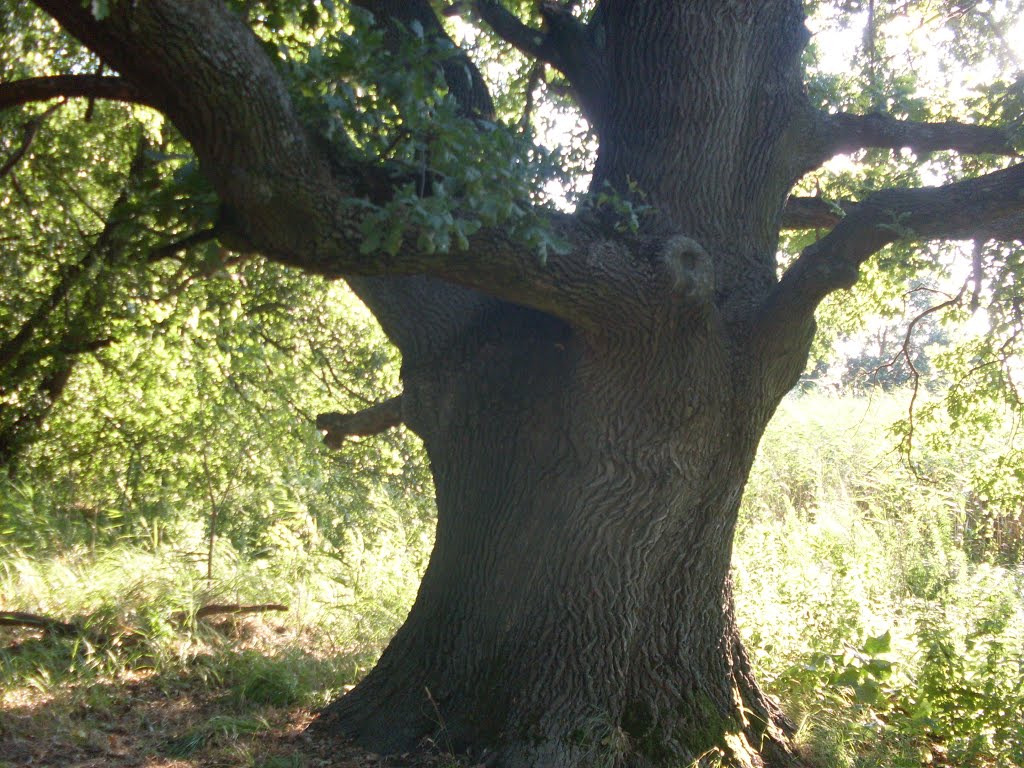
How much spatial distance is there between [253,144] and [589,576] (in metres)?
2.80

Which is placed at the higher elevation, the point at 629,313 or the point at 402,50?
the point at 402,50

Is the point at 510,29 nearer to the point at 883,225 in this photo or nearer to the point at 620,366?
the point at 620,366

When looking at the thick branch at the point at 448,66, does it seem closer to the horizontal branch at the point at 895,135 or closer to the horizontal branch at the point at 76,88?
the horizontal branch at the point at 76,88

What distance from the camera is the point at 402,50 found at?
11.7ft

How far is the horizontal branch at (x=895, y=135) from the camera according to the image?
572 cm

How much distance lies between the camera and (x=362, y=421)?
6402 millimetres

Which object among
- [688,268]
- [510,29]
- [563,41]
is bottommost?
[688,268]

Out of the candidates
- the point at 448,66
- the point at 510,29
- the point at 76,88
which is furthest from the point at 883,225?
the point at 76,88

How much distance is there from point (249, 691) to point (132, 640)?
1.07m

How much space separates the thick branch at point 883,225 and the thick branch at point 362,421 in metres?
2.60

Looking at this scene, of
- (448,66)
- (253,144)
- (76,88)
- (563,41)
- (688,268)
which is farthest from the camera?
(563,41)

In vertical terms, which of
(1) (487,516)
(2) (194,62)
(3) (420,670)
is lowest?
(3) (420,670)

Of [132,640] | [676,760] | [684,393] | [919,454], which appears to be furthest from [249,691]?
[919,454]

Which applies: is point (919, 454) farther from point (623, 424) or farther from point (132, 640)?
point (132, 640)
